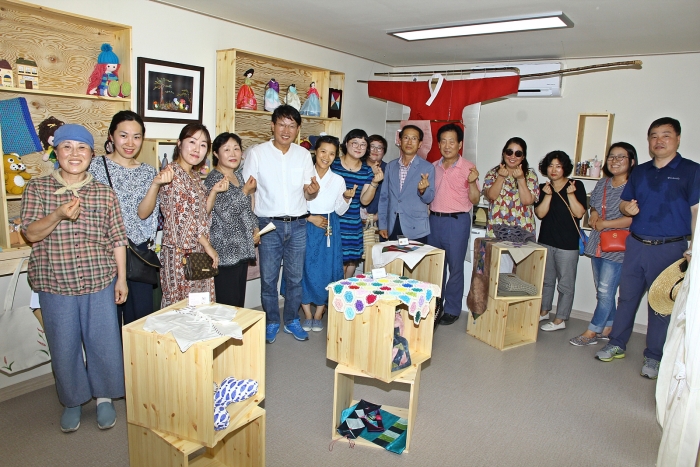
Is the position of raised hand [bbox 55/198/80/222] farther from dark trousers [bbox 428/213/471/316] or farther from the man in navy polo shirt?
the man in navy polo shirt

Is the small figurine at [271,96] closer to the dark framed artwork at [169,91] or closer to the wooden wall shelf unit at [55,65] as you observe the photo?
the dark framed artwork at [169,91]

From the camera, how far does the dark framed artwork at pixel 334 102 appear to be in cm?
470

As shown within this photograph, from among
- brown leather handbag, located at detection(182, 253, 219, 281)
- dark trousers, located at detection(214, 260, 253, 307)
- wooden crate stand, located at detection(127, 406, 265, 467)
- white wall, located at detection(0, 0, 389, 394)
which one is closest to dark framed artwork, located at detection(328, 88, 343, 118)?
white wall, located at detection(0, 0, 389, 394)

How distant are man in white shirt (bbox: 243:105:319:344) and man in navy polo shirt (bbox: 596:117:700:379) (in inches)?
86.2

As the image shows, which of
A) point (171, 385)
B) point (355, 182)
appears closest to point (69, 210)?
point (171, 385)

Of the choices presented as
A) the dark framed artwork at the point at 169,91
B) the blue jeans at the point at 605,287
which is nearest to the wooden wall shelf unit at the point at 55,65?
the dark framed artwork at the point at 169,91

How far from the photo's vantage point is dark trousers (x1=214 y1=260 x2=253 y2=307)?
321 cm

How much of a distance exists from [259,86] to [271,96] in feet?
0.67

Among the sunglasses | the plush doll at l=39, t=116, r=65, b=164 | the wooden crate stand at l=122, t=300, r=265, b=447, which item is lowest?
the wooden crate stand at l=122, t=300, r=265, b=447

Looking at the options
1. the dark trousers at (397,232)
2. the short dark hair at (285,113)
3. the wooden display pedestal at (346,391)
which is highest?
the short dark hair at (285,113)

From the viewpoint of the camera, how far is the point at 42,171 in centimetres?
309

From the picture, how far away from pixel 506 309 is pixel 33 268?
3.06 meters

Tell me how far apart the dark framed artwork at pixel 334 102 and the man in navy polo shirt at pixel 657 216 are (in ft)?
8.26

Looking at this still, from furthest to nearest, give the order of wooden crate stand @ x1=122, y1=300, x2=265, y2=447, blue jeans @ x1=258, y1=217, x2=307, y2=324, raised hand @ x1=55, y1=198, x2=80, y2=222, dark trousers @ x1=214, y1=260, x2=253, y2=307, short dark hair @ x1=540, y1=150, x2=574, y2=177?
short dark hair @ x1=540, y1=150, x2=574, y2=177 → blue jeans @ x1=258, y1=217, x2=307, y2=324 → dark trousers @ x1=214, y1=260, x2=253, y2=307 → raised hand @ x1=55, y1=198, x2=80, y2=222 → wooden crate stand @ x1=122, y1=300, x2=265, y2=447
